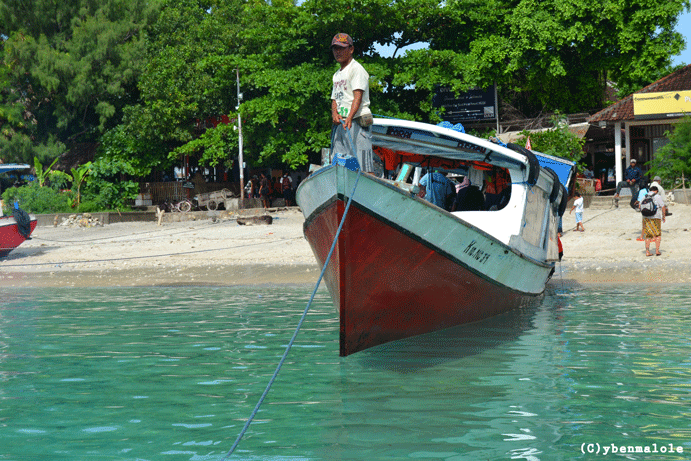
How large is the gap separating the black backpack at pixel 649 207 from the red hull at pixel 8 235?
15.1m

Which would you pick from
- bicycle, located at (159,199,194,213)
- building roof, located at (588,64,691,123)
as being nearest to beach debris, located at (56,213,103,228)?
bicycle, located at (159,199,194,213)

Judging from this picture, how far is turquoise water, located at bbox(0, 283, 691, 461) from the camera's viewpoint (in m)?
4.71

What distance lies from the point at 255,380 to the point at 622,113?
22.9 meters

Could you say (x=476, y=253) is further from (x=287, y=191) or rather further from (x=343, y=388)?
(x=287, y=191)

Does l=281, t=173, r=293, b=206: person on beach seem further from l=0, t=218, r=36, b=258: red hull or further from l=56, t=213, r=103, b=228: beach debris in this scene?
l=0, t=218, r=36, b=258: red hull

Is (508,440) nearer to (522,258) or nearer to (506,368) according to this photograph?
(506,368)

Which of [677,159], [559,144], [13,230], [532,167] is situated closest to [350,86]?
[532,167]

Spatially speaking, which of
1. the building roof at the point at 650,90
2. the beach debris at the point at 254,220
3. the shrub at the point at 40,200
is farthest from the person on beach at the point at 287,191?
the building roof at the point at 650,90

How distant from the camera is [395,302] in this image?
7109 mm

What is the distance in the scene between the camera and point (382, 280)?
6.89 metres

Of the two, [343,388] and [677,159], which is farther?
[677,159]

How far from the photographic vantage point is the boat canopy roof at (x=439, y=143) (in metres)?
8.29

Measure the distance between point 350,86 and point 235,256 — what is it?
11292mm

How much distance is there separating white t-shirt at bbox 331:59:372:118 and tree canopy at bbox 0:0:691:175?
18.2 m
